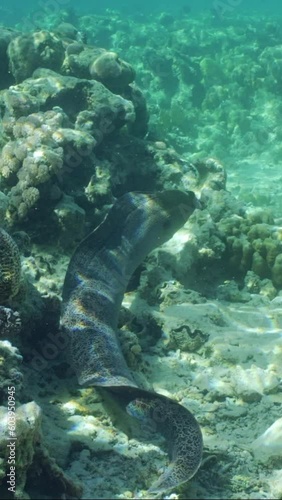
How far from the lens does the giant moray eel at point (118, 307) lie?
3.63 m

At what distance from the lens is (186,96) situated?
16.6 metres

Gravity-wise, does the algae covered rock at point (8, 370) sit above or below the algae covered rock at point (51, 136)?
below

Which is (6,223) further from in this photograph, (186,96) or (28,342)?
(186,96)

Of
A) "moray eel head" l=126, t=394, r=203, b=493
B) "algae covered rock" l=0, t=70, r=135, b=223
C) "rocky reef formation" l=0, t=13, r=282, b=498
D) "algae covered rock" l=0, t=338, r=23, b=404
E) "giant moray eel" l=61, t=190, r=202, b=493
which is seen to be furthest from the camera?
"algae covered rock" l=0, t=70, r=135, b=223

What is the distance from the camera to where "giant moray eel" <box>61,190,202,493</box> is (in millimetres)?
3633

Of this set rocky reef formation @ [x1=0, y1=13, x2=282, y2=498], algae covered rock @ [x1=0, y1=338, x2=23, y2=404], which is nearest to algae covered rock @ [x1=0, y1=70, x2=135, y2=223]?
rocky reef formation @ [x1=0, y1=13, x2=282, y2=498]

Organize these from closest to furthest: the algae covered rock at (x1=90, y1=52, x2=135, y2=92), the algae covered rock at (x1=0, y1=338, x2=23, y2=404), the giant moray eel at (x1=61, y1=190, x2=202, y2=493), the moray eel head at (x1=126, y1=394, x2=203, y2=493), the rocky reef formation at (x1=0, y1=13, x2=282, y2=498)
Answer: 1. the moray eel head at (x1=126, y1=394, x2=203, y2=493)
2. the algae covered rock at (x1=0, y1=338, x2=23, y2=404)
3. the giant moray eel at (x1=61, y1=190, x2=202, y2=493)
4. the rocky reef formation at (x1=0, y1=13, x2=282, y2=498)
5. the algae covered rock at (x1=90, y1=52, x2=135, y2=92)

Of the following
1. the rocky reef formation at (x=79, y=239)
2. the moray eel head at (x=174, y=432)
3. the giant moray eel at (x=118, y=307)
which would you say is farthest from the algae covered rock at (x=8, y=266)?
the moray eel head at (x=174, y=432)

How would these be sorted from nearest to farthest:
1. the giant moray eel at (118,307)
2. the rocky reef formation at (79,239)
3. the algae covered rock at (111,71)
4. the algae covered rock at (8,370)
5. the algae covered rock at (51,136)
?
the algae covered rock at (8,370), the giant moray eel at (118,307), the rocky reef formation at (79,239), the algae covered rock at (51,136), the algae covered rock at (111,71)

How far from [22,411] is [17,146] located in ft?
14.5

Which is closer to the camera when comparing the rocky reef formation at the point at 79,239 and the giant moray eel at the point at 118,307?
the giant moray eel at the point at 118,307

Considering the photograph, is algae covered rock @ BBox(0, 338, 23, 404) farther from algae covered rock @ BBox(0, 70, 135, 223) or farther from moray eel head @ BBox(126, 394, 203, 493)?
algae covered rock @ BBox(0, 70, 135, 223)

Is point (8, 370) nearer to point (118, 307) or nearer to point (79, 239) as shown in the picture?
point (118, 307)

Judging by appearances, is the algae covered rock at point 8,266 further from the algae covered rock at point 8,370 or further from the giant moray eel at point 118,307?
the giant moray eel at point 118,307
